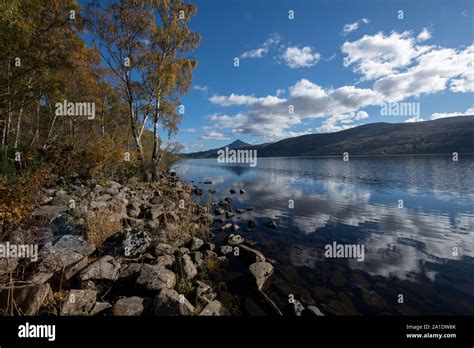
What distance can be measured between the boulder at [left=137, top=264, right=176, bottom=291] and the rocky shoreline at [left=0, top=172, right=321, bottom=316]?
26 millimetres

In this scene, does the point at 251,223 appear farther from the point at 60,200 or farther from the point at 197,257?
the point at 60,200

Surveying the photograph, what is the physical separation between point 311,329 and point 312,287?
306 cm

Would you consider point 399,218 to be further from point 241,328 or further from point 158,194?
point 158,194

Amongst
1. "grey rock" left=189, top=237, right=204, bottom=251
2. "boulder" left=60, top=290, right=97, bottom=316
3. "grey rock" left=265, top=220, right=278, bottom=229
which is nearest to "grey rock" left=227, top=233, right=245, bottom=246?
"grey rock" left=189, top=237, right=204, bottom=251

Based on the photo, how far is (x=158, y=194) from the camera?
16.5m

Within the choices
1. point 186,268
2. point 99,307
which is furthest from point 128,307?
point 186,268

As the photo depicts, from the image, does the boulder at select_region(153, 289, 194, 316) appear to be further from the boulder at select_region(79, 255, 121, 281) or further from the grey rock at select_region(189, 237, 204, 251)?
the grey rock at select_region(189, 237, 204, 251)

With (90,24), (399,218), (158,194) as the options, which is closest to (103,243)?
(158,194)

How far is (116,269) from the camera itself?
20.6 ft

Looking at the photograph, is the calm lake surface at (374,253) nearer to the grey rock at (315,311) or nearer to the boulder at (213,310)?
the grey rock at (315,311)

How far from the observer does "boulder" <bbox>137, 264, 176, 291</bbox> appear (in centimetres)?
584

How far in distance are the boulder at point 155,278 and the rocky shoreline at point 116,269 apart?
0.03 m

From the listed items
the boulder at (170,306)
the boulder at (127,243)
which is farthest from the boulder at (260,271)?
the boulder at (127,243)

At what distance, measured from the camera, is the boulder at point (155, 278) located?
19.2 ft
